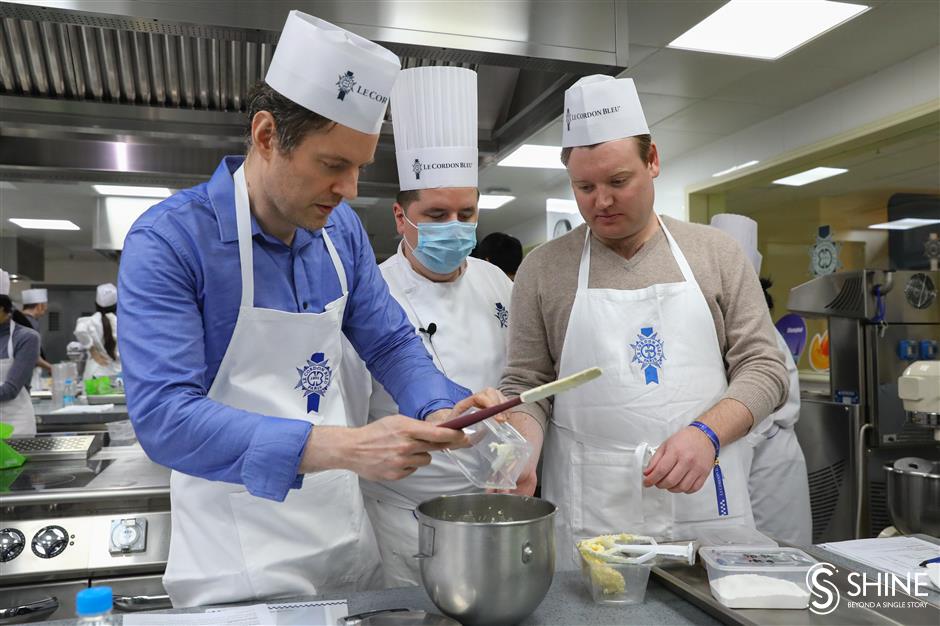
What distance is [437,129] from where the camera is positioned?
6.27 ft

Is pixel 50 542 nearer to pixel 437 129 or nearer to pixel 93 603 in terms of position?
pixel 93 603

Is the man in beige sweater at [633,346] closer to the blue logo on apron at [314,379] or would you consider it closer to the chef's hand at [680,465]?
the chef's hand at [680,465]

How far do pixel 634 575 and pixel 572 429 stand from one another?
1.93 feet

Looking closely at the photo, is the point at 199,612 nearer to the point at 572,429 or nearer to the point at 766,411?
the point at 572,429

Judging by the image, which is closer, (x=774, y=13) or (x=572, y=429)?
(x=572, y=429)

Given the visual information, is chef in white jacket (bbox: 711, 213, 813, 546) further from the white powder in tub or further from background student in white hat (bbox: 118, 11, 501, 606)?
background student in white hat (bbox: 118, 11, 501, 606)

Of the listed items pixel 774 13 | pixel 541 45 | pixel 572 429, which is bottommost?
pixel 572 429

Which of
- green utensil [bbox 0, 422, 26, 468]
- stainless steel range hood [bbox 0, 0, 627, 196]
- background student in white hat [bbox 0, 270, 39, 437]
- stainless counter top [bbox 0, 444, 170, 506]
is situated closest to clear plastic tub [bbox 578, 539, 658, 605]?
stainless steel range hood [bbox 0, 0, 627, 196]

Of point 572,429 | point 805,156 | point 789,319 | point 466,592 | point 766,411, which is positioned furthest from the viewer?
point 789,319

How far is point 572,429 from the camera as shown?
1718mm

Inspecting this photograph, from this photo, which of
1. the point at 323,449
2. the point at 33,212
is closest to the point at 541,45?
the point at 323,449

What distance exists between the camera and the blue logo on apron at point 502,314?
204 cm

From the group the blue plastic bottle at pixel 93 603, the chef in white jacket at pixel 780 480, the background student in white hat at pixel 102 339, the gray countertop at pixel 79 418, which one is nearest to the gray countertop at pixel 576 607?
the blue plastic bottle at pixel 93 603

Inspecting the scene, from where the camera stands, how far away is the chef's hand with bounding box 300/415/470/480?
1.06 m
